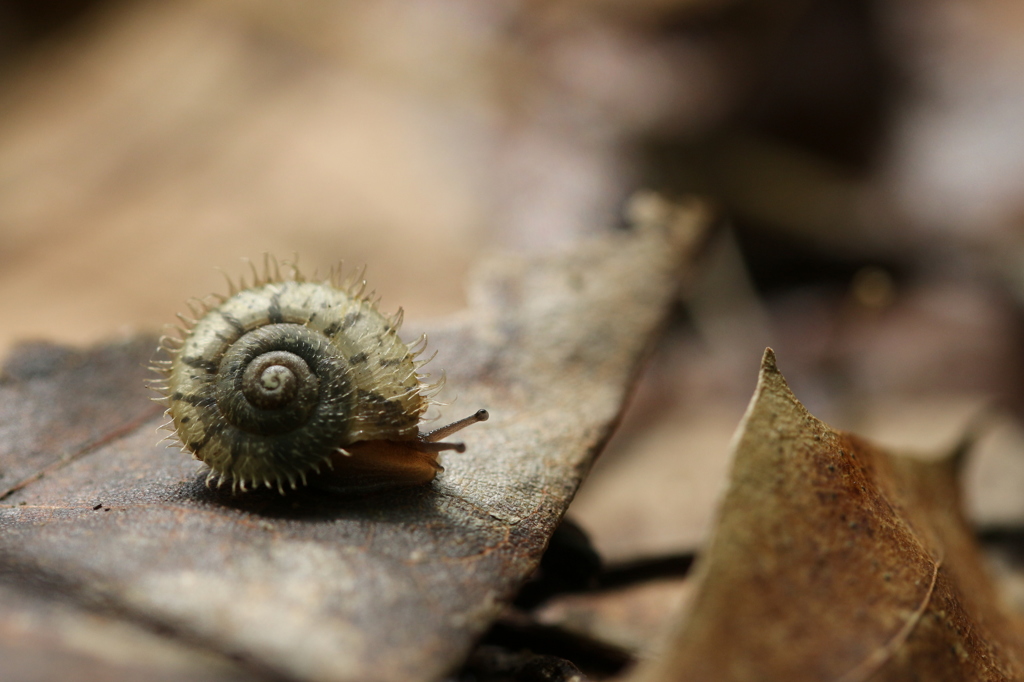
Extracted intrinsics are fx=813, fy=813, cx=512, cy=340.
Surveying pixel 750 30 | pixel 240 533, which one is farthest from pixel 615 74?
pixel 240 533

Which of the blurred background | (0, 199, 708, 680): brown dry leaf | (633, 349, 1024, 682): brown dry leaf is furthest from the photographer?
the blurred background

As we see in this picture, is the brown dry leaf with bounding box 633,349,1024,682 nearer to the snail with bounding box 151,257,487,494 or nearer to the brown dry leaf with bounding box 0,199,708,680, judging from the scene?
the brown dry leaf with bounding box 0,199,708,680

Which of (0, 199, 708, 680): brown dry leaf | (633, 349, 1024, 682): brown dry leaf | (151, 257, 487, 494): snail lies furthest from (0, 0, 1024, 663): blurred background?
(633, 349, 1024, 682): brown dry leaf

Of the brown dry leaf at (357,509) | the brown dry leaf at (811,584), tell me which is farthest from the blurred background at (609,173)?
the brown dry leaf at (811,584)

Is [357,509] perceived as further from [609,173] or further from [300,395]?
[609,173]

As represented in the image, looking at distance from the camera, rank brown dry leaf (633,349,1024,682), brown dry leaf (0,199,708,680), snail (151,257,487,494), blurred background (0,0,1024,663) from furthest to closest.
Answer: blurred background (0,0,1024,663) → snail (151,257,487,494) → brown dry leaf (0,199,708,680) → brown dry leaf (633,349,1024,682)

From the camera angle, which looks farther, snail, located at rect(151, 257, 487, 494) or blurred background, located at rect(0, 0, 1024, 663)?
blurred background, located at rect(0, 0, 1024, 663)

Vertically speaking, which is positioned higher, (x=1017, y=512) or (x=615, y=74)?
(x=615, y=74)

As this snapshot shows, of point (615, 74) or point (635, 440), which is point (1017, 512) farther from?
point (615, 74)
